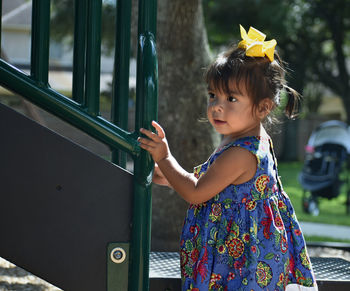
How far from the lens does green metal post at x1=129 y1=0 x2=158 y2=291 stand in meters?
1.80

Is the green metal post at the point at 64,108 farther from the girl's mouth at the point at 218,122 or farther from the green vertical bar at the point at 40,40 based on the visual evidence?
the girl's mouth at the point at 218,122

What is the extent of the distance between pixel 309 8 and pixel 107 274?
60.2 ft

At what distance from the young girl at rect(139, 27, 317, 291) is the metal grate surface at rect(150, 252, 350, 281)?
0.25 meters

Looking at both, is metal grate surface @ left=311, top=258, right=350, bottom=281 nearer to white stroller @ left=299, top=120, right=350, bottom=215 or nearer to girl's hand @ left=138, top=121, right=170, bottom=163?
girl's hand @ left=138, top=121, right=170, bottom=163

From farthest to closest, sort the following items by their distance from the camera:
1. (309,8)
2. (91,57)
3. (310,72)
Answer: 1. (310,72)
2. (309,8)
3. (91,57)

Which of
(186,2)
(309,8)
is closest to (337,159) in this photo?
(186,2)

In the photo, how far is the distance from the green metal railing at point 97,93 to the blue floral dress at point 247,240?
217mm

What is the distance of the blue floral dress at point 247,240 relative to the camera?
6.27 feet

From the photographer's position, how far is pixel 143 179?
1809 mm

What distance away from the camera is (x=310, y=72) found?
68.5ft

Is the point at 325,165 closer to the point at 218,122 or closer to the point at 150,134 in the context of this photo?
the point at 218,122

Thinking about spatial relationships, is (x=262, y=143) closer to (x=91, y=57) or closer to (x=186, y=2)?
(x=91, y=57)

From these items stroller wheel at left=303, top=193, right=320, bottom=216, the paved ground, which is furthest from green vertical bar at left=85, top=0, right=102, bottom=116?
stroller wheel at left=303, top=193, right=320, bottom=216

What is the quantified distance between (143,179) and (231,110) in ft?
1.31
